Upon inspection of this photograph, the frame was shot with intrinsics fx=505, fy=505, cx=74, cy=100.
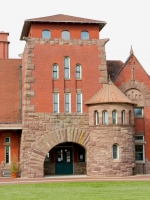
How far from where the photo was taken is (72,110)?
37.9 metres

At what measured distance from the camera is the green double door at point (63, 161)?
39.8m

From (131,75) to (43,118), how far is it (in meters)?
8.77

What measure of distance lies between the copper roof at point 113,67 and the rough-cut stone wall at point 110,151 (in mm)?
6834

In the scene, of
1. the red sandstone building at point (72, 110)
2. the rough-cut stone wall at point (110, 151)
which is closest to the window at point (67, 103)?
the red sandstone building at point (72, 110)

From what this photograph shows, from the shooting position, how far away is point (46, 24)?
127 feet

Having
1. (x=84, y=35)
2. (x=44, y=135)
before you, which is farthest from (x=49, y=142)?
(x=84, y=35)

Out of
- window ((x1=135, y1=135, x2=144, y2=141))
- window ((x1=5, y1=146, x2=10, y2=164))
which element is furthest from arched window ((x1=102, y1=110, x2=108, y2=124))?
window ((x1=5, y1=146, x2=10, y2=164))

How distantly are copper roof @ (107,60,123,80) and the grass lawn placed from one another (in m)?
13.4

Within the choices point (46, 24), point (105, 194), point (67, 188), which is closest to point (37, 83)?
point (46, 24)

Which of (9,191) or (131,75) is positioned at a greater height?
(131,75)

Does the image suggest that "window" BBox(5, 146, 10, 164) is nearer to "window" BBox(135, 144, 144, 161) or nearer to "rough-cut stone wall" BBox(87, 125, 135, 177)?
"rough-cut stone wall" BBox(87, 125, 135, 177)

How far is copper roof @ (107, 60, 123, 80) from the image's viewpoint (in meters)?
42.5

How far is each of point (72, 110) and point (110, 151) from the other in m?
4.34

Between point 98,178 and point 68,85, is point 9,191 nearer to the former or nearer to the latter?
point 98,178
